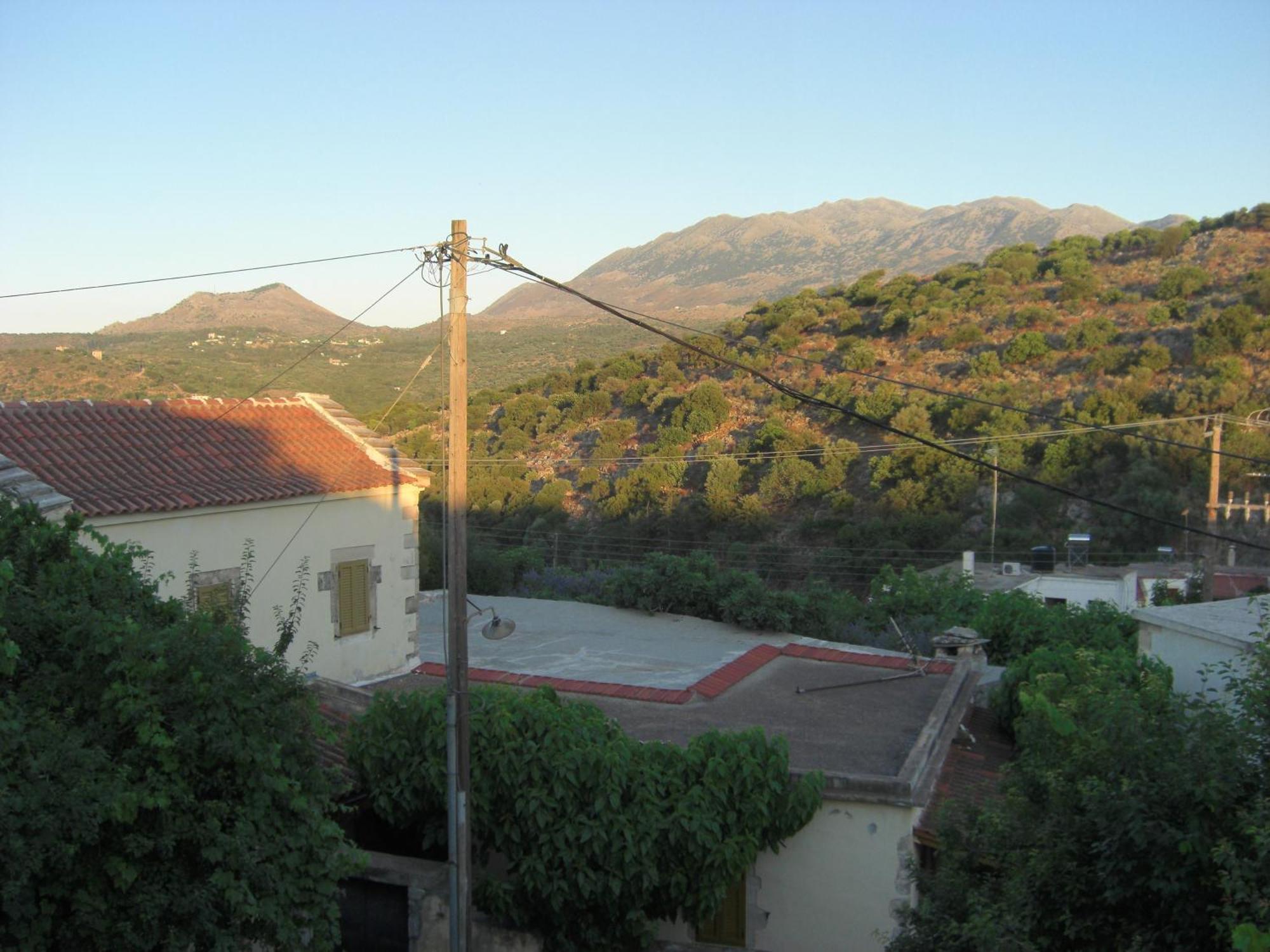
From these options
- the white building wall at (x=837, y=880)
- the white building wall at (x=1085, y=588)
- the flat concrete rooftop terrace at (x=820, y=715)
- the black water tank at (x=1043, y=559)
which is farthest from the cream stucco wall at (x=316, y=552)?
the black water tank at (x=1043, y=559)

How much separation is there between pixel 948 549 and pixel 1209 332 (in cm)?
1449

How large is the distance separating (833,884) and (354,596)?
6.51m

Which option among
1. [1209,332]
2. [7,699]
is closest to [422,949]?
[7,699]

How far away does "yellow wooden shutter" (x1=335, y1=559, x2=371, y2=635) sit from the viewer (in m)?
12.5

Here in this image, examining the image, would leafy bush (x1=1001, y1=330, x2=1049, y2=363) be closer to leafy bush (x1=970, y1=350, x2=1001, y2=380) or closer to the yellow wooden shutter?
leafy bush (x1=970, y1=350, x2=1001, y2=380)

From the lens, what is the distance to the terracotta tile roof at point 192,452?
10.5 metres

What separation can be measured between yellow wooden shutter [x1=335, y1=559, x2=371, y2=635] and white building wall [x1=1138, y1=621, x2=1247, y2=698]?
9761 mm

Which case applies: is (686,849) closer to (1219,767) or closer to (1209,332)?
(1219,767)

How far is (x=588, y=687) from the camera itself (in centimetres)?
1254

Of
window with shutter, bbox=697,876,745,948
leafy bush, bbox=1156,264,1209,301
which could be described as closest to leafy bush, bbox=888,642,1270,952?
window with shutter, bbox=697,876,745,948

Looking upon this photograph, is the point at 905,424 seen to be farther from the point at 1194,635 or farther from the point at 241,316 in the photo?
the point at 241,316

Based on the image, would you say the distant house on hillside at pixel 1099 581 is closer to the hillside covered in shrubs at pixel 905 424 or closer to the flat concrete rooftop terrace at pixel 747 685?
the hillside covered in shrubs at pixel 905 424

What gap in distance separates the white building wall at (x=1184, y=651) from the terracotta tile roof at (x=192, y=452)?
963cm

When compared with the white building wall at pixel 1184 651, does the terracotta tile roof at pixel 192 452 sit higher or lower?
higher
